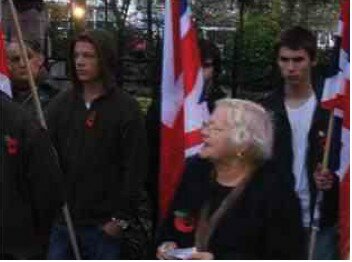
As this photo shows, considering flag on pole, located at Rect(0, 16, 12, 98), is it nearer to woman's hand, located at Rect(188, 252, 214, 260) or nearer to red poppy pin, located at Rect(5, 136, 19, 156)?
red poppy pin, located at Rect(5, 136, 19, 156)

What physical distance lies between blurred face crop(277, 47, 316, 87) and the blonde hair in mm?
998

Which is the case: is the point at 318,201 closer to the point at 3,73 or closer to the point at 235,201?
the point at 235,201

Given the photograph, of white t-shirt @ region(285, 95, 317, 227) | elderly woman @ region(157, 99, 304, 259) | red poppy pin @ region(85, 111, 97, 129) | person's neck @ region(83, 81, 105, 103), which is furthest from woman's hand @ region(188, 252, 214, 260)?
person's neck @ region(83, 81, 105, 103)

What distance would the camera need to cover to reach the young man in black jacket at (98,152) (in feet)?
13.9

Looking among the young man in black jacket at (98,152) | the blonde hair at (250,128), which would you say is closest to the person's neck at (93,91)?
the young man in black jacket at (98,152)

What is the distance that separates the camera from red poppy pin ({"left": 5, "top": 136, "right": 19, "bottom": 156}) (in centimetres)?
331

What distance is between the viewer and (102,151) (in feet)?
13.9

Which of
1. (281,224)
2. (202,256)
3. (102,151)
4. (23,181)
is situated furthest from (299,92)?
(23,181)

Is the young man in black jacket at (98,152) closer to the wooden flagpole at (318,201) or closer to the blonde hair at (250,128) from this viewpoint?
the wooden flagpole at (318,201)

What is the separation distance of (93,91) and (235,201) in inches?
57.3

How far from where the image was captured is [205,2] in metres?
6.66

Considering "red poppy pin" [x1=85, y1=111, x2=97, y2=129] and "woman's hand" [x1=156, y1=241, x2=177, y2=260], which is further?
→ "red poppy pin" [x1=85, y1=111, x2=97, y2=129]

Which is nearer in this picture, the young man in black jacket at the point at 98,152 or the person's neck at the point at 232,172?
the person's neck at the point at 232,172

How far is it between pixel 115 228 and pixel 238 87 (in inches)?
99.8
